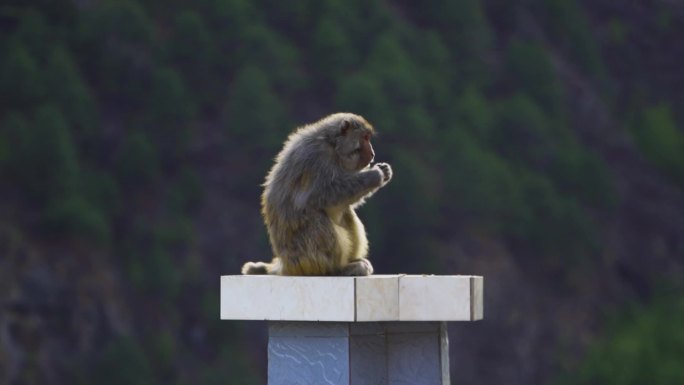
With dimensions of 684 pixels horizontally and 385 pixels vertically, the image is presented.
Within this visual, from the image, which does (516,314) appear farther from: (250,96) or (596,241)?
(250,96)

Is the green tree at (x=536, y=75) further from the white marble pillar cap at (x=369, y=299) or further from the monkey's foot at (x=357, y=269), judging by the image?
the white marble pillar cap at (x=369, y=299)

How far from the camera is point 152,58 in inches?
1049

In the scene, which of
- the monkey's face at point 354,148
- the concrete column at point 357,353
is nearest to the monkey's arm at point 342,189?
the monkey's face at point 354,148

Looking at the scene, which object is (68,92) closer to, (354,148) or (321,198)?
(354,148)

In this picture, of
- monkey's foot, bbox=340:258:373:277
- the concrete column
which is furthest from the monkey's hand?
the concrete column

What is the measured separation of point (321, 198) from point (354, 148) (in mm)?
421

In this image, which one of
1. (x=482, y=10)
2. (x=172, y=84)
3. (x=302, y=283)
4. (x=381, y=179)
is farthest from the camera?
(x=482, y=10)

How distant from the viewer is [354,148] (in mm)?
9102

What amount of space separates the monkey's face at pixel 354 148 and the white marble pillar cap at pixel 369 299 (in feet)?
3.63

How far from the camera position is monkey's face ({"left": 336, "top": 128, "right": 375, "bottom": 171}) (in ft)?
29.8

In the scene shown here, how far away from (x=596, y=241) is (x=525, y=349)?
10.4 ft

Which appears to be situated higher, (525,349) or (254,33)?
(254,33)

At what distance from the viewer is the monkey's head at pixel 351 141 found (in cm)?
906

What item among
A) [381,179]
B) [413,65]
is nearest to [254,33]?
[413,65]
